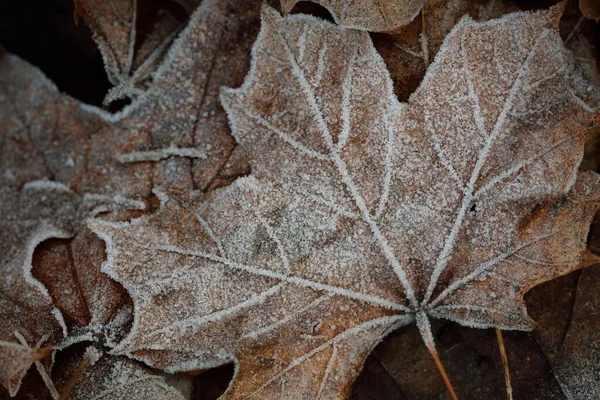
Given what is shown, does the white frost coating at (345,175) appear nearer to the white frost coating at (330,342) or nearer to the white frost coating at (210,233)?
the white frost coating at (330,342)

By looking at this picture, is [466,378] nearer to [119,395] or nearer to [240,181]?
[240,181]

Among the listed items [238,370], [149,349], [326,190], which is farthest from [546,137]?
[149,349]

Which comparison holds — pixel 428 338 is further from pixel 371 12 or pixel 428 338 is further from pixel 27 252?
pixel 27 252

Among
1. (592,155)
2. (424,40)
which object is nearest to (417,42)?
(424,40)

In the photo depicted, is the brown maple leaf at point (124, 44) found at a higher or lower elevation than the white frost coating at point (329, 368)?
higher

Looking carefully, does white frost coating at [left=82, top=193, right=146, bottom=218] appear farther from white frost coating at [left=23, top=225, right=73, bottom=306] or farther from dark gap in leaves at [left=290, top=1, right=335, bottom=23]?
dark gap in leaves at [left=290, top=1, right=335, bottom=23]

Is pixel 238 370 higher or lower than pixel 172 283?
lower

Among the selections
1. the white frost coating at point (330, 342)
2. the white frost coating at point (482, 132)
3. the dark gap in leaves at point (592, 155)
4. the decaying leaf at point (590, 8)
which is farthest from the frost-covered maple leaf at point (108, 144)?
the dark gap in leaves at point (592, 155)
